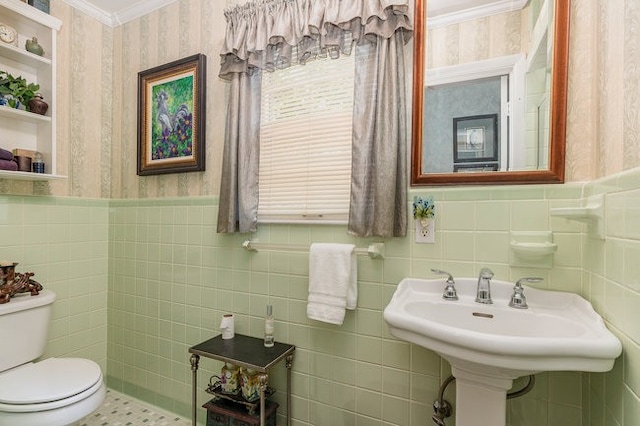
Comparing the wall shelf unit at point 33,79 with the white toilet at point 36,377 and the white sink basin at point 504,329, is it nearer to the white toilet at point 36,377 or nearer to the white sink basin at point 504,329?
the white toilet at point 36,377

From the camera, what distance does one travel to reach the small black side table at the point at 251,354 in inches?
52.1

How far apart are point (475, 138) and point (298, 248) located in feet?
2.84

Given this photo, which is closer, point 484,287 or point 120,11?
point 484,287

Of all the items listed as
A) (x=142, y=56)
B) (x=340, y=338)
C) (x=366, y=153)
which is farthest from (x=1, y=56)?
(x=340, y=338)

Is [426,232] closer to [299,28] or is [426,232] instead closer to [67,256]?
[299,28]

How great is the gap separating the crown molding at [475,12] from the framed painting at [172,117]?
123 centimetres

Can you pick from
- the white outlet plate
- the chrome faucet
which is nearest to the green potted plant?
the white outlet plate

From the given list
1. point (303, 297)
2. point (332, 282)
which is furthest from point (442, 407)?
point (303, 297)

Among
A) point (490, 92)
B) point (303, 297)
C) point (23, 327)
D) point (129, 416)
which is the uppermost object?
point (490, 92)

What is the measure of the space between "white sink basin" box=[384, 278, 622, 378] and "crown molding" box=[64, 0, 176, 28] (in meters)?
2.18

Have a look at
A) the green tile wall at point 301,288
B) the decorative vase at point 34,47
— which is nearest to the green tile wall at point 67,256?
the green tile wall at point 301,288

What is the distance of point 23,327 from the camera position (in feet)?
5.00

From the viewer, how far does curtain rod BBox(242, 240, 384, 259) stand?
131 cm

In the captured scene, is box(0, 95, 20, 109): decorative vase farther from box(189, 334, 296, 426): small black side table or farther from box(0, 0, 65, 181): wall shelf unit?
box(189, 334, 296, 426): small black side table
